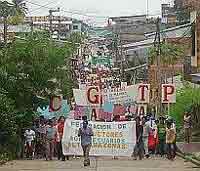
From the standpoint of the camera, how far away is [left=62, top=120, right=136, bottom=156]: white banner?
26.3 metres

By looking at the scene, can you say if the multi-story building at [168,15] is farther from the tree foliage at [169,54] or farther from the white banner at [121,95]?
the white banner at [121,95]

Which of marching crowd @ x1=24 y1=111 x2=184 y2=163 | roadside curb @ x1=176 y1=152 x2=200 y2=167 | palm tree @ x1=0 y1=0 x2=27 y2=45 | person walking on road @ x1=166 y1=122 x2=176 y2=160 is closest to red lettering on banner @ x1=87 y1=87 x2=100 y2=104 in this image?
marching crowd @ x1=24 y1=111 x2=184 y2=163

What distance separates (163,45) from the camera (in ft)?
159

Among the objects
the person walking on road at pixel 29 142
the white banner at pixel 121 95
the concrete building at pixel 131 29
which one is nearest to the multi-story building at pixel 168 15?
the concrete building at pixel 131 29

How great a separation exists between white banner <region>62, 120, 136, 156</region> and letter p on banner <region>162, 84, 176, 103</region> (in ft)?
9.40

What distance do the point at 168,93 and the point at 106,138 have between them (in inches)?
161

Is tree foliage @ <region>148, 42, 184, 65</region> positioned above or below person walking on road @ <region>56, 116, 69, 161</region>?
above

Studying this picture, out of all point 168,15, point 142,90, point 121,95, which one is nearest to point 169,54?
point 121,95

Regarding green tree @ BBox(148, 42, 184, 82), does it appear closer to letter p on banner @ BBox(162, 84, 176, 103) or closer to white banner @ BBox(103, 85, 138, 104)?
white banner @ BBox(103, 85, 138, 104)

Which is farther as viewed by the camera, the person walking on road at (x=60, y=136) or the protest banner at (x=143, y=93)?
the protest banner at (x=143, y=93)

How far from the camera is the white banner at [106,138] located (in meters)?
26.3

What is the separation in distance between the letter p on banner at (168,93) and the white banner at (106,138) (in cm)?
287

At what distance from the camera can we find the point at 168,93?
28.8 m

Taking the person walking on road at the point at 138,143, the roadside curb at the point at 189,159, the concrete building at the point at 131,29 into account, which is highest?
the concrete building at the point at 131,29
